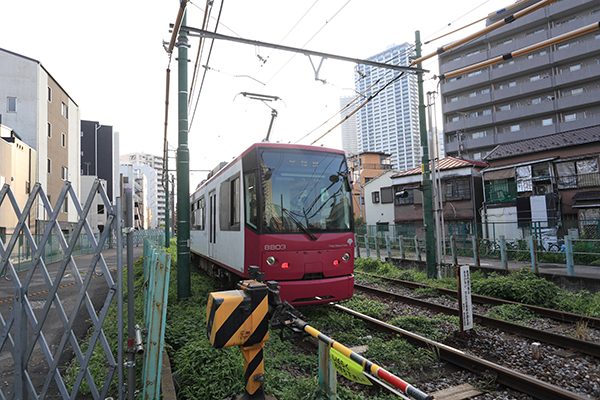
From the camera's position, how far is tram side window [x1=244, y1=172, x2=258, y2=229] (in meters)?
6.38

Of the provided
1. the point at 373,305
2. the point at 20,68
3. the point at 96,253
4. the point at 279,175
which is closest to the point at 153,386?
the point at 96,253

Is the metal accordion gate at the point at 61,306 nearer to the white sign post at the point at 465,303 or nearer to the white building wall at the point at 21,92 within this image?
the white sign post at the point at 465,303

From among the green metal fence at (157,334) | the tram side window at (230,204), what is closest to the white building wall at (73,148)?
the tram side window at (230,204)

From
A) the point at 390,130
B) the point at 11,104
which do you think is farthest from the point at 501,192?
the point at 390,130

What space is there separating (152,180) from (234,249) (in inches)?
4784

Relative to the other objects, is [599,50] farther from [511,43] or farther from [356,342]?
[356,342]

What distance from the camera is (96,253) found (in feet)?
11.1

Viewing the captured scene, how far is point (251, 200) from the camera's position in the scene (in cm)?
656

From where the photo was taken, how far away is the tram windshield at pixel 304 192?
638 cm

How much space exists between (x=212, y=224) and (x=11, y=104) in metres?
23.7

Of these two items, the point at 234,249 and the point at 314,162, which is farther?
the point at 234,249

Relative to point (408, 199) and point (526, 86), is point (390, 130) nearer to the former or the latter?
point (526, 86)

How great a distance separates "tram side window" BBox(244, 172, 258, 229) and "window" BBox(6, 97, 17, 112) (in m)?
26.3

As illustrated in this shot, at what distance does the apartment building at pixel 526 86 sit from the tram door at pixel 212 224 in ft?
104
